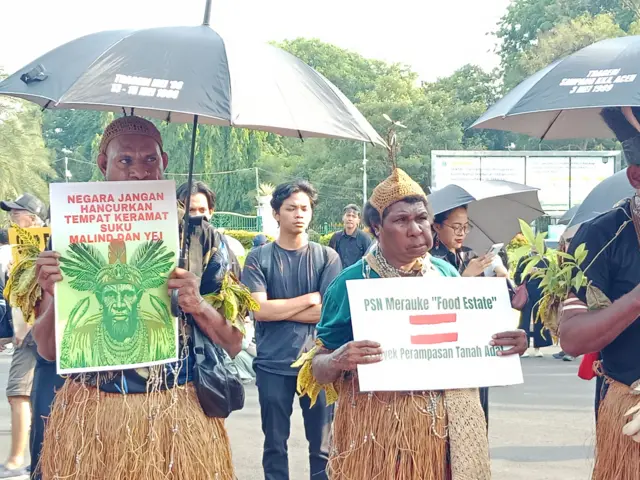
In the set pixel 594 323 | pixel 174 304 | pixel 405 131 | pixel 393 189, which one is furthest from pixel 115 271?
pixel 405 131

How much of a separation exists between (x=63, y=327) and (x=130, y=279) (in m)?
0.30

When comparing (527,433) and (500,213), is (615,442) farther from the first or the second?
(527,433)

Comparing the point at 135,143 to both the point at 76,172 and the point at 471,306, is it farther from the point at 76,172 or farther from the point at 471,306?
the point at 76,172

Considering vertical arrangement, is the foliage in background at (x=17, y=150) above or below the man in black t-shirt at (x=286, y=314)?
above

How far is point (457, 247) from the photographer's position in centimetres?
613

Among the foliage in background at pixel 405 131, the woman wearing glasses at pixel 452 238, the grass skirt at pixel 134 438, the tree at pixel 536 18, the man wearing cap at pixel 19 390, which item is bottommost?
the man wearing cap at pixel 19 390

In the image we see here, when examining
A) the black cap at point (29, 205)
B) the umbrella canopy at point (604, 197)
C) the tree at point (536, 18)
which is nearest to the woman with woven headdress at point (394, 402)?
the umbrella canopy at point (604, 197)

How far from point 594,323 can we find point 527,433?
5.21 metres

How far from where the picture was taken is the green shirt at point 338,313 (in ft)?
11.8

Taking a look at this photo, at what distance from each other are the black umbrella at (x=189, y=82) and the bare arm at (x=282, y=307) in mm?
2284

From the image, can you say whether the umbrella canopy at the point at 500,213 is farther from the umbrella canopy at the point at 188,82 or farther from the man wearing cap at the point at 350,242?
the umbrella canopy at the point at 188,82

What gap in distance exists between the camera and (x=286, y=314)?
5.86 metres

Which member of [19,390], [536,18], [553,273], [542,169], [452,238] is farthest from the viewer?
[536,18]

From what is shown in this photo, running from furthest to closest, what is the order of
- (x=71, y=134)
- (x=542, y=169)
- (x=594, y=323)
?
(x=71, y=134) → (x=542, y=169) → (x=594, y=323)
